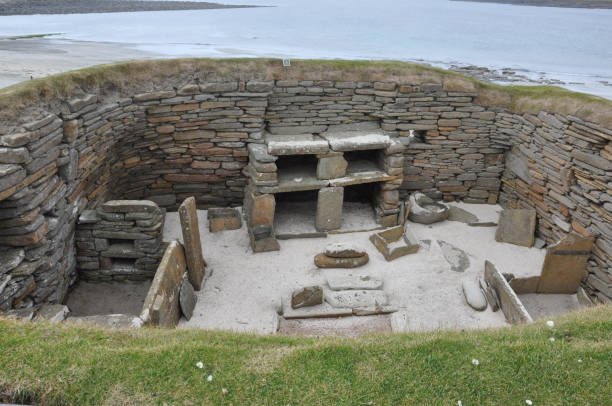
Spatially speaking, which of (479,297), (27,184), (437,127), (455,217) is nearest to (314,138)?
(437,127)

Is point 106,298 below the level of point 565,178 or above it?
below

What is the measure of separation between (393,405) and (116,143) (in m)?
7.12

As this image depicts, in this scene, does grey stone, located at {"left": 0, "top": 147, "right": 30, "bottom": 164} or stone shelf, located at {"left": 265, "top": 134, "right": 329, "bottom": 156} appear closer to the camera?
grey stone, located at {"left": 0, "top": 147, "right": 30, "bottom": 164}

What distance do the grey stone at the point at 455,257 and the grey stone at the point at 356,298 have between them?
163cm

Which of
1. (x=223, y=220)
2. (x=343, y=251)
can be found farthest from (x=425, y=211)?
(x=223, y=220)

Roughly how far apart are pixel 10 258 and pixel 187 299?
2332 millimetres

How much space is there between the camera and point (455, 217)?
384 inches

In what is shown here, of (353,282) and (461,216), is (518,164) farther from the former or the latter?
(353,282)

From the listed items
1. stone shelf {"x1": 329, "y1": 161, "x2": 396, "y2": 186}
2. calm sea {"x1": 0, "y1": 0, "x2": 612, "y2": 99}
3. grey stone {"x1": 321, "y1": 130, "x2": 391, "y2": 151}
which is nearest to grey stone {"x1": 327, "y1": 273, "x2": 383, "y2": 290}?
stone shelf {"x1": 329, "y1": 161, "x2": 396, "y2": 186}

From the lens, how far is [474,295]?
7141mm

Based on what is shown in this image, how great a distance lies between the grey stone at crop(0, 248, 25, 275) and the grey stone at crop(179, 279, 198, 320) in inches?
82.9

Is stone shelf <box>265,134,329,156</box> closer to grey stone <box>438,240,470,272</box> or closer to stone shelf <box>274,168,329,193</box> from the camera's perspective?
stone shelf <box>274,168,329,193</box>

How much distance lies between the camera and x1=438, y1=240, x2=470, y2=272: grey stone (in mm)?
8070

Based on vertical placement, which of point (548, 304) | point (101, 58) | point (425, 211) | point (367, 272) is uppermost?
point (101, 58)
